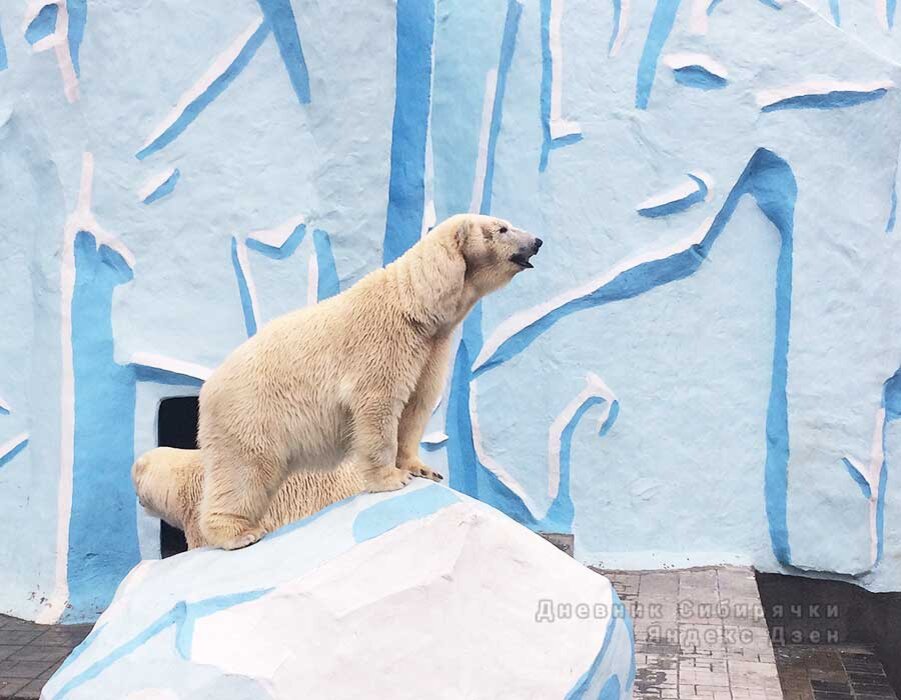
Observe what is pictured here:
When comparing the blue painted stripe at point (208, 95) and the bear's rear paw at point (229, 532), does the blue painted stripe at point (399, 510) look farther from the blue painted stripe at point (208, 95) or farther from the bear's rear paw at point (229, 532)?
the blue painted stripe at point (208, 95)

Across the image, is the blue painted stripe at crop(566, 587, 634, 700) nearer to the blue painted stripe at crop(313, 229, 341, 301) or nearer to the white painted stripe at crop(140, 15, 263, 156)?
the blue painted stripe at crop(313, 229, 341, 301)

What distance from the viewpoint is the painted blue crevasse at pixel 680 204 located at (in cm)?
655

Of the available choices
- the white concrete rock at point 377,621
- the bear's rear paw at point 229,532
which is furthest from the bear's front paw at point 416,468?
the bear's rear paw at point 229,532

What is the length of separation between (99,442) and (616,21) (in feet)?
A: 13.1

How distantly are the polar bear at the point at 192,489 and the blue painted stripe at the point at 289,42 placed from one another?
8.40 ft

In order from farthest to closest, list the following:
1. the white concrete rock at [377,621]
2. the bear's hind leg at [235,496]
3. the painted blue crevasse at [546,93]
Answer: the painted blue crevasse at [546,93]
the bear's hind leg at [235,496]
the white concrete rock at [377,621]

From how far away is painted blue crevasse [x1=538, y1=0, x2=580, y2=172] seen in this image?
6.66 meters

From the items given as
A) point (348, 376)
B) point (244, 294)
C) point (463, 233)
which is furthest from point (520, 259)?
point (244, 294)

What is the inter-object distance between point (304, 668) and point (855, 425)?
4.57 m

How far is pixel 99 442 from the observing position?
20.8 feet

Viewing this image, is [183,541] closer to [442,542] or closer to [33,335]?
[33,335]

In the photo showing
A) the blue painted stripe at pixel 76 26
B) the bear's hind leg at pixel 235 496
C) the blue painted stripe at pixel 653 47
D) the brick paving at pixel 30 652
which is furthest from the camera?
the blue painted stripe at pixel 653 47

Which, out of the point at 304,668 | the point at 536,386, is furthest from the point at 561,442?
the point at 304,668

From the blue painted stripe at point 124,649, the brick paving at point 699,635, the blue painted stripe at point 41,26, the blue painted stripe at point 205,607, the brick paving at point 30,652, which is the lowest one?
the brick paving at point 30,652
